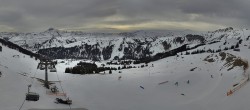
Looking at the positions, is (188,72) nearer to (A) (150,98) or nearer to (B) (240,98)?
(A) (150,98)

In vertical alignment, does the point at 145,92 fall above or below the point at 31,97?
below

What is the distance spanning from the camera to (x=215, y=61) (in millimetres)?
143250

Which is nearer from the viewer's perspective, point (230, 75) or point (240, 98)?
point (240, 98)

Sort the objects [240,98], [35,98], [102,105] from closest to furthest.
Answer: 1. [240,98]
2. [35,98]
3. [102,105]

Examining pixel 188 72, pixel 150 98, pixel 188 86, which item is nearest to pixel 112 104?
pixel 150 98

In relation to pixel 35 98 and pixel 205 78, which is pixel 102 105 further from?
pixel 205 78

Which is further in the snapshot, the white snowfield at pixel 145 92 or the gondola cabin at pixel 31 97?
the gondola cabin at pixel 31 97

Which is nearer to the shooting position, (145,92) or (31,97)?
(31,97)

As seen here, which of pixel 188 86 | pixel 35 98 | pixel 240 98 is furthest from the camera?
pixel 188 86

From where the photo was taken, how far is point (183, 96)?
3711 inches

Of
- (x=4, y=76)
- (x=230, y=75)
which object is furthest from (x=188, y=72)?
(x=4, y=76)

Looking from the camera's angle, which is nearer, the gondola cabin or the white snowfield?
the white snowfield

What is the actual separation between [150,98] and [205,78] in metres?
21.2

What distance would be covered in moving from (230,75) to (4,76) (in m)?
58.9
